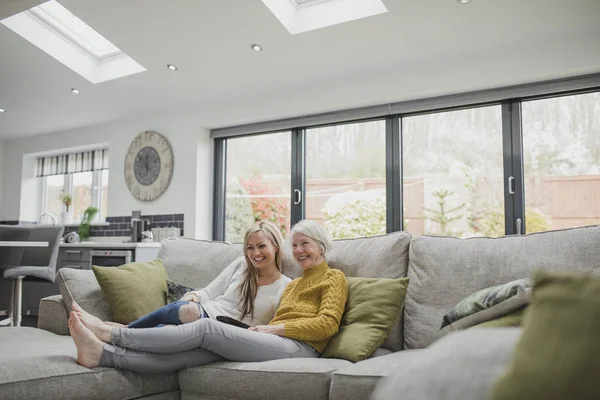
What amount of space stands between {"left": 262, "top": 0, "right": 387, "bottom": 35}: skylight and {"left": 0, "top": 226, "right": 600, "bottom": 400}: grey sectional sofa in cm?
204

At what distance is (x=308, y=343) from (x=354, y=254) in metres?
0.56

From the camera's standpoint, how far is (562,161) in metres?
4.02

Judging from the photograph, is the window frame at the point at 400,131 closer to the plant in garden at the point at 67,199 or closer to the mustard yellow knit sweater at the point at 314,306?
the mustard yellow knit sweater at the point at 314,306

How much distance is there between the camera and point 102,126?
658cm

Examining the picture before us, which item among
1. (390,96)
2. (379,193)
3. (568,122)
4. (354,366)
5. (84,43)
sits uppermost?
(84,43)

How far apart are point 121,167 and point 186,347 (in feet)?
15.2

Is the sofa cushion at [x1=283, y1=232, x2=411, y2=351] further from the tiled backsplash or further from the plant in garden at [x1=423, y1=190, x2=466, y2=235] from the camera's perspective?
the tiled backsplash

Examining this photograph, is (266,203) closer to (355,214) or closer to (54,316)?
(355,214)

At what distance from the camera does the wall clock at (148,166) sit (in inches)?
232

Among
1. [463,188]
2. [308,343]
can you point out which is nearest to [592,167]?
[463,188]

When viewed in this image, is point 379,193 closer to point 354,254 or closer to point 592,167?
point 592,167

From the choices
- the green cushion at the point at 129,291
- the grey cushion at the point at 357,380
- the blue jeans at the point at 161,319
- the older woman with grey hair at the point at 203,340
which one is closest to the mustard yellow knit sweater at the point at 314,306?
the older woman with grey hair at the point at 203,340

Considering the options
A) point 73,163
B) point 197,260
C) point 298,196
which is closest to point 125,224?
point 73,163

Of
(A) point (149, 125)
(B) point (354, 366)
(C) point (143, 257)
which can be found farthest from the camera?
(A) point (149, 125)
